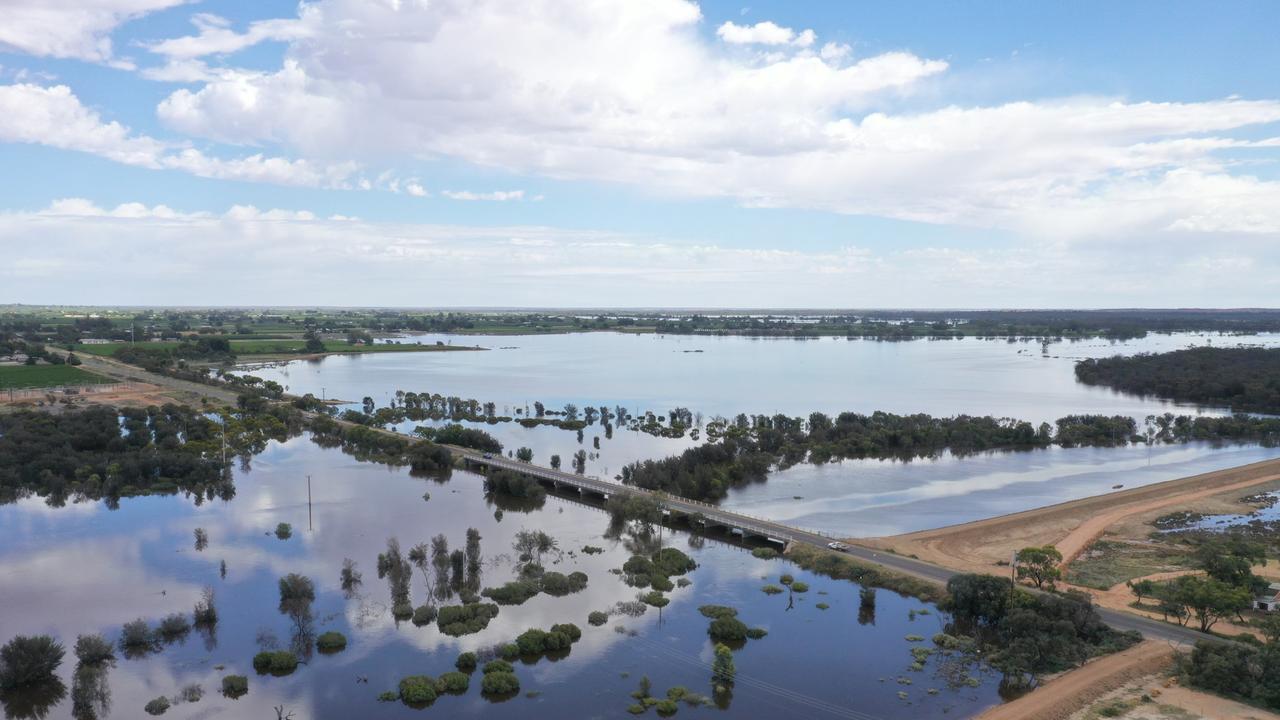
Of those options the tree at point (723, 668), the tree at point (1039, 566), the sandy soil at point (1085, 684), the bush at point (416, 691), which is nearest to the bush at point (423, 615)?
the bush at point (416, 691)

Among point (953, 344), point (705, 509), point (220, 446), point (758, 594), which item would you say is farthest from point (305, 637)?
point (953, 344)

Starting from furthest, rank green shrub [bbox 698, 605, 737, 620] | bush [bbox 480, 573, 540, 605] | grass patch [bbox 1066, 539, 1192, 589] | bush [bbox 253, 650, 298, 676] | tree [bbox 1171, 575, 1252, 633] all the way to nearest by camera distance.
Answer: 1. grass patch [bbox 1066, 539, 1192, 589]
2. bush [bbox 480, 573, 540, 605]
3. green shrub [bbox 698, 605, 737, 620]
4. tree [bbox 1171, 575, 1252, 633]
5. bush [bbox 253, 650, 298, 676]

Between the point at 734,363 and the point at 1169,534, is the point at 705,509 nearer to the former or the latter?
the point at 1169,534

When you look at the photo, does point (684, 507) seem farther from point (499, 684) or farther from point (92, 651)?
point (92, 651)

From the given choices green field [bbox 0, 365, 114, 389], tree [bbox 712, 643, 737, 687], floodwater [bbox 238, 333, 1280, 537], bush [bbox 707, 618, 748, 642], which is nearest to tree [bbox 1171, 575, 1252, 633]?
floodwater [bbox 238, 333, 1280, 537]

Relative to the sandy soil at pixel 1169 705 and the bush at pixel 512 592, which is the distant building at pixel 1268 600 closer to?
the sandy soil at pixel 1169 705

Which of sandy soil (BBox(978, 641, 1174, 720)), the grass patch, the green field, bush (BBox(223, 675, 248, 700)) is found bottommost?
bush (BBox(223, 675, 248, 700))

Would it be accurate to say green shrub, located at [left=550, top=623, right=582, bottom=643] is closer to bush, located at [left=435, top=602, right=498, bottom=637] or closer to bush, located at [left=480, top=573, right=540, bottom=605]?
bush, located at [left=435, top=602, right=498, bottom=637]
